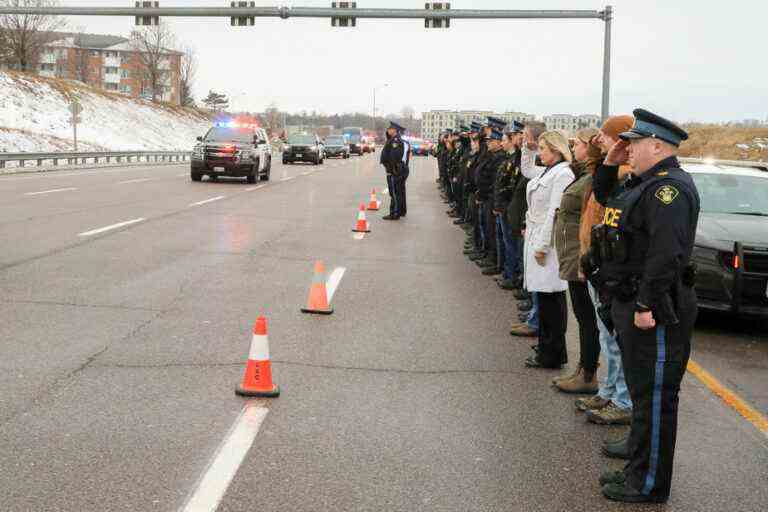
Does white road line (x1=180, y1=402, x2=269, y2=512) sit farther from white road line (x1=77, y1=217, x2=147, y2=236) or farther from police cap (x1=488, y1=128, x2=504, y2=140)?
white road line (x1=77, y1=217, x2=147, y2=236)

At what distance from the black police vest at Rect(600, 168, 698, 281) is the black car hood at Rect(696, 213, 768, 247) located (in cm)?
397

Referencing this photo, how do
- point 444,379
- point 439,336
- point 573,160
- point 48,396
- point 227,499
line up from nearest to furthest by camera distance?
point 227,499
point 48,396
point 444,379
point 573,160
point 439,336

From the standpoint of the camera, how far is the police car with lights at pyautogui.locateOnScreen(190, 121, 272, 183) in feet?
91.7

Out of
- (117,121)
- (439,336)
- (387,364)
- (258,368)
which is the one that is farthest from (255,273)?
(117,121)

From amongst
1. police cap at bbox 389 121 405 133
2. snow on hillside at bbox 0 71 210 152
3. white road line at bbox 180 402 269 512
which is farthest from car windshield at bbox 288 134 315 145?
white road line at bbox 180 402 269 512

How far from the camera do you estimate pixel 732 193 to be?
9.54 m

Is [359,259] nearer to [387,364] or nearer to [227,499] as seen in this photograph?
[387,364]

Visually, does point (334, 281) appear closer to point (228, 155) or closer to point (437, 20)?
point (228, 155)

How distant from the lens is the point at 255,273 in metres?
10.6

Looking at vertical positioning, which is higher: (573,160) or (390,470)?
(573,160)

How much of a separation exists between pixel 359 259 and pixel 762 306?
587 centimetres

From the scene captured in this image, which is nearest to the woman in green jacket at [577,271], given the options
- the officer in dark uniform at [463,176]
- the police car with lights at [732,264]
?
the police car with lights at [732,264]

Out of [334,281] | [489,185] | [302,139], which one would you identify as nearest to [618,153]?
[334,281]

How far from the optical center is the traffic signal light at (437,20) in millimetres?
29531
